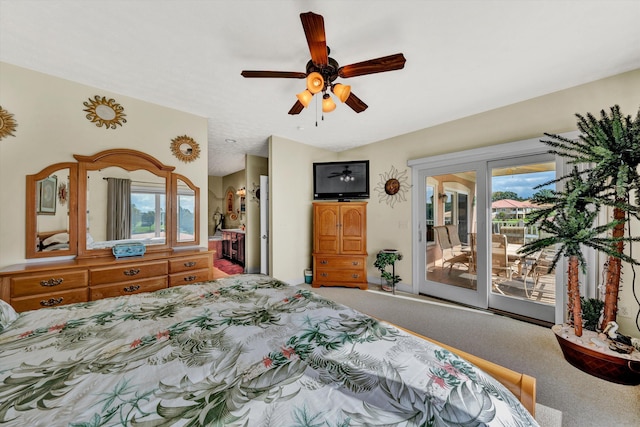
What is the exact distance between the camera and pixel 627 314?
7.06 ft

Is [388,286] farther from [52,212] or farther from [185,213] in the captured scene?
[52,212]

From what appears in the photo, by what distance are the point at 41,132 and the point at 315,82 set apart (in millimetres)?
2583

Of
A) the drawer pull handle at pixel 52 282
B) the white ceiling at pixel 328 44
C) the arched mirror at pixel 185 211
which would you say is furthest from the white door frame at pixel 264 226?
the drawer pull handle at pixel 52 282

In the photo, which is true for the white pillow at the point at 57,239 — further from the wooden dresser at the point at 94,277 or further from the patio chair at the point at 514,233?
the patio chair at the point at 514,233

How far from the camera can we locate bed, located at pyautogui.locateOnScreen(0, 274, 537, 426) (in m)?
0.65

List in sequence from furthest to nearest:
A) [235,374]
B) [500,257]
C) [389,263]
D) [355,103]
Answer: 1. [389,263]
2. [500,257]
3. [355,103]
4. [235,374]

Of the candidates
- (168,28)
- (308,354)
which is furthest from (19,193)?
(308,354)

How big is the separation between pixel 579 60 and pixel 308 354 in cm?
314

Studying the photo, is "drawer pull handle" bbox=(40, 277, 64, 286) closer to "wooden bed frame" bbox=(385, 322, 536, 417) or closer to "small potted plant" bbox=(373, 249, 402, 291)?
"wooden bed frame" bbox=(385, 322, 536, 417)

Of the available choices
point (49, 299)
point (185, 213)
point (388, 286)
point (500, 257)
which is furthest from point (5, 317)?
point (500, 257)

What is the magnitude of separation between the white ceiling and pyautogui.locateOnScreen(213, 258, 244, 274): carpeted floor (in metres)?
3.38

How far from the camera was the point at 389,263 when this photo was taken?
3.72 m

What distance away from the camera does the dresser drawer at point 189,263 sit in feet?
8.24

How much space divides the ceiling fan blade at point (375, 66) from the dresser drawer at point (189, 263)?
2.40m
